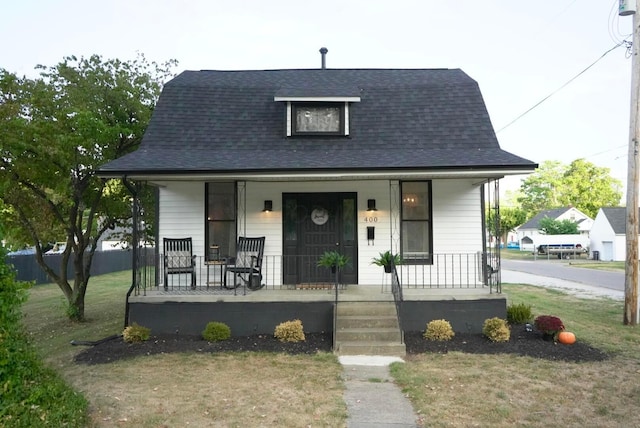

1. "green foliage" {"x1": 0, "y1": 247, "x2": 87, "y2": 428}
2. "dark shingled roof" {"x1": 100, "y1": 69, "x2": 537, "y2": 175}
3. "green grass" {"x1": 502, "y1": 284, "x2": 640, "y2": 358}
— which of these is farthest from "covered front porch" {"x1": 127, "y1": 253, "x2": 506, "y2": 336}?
"green foliage" {"x1": 0, "y1": 247, "x2": 87, "y2": 428}

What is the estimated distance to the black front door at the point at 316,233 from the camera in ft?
33.3

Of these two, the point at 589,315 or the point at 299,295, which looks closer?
the point at 299,295

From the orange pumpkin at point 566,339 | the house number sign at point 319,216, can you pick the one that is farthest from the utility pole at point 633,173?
the house number sign at point 319,216

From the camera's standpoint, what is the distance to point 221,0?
1560cm

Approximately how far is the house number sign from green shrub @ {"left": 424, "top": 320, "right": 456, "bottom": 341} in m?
3.38

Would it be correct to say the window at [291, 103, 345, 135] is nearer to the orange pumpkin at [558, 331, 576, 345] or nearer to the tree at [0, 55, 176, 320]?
the tree at [0, 55, 176, 320]

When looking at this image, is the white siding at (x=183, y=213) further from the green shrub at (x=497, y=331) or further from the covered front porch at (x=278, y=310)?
the green shrub at (x=497, y=331)

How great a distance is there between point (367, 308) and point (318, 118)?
4706 millimetres

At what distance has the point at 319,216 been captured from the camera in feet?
33.7

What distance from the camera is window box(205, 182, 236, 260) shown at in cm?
1007

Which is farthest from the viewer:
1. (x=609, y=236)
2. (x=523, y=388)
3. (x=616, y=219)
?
(x=616, y=219)

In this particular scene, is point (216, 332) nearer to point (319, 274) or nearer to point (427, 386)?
point (319, 274)

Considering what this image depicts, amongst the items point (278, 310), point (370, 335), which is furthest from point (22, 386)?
point (370, 335)

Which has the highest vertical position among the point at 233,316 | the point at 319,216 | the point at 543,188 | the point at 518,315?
the point at 543,188
